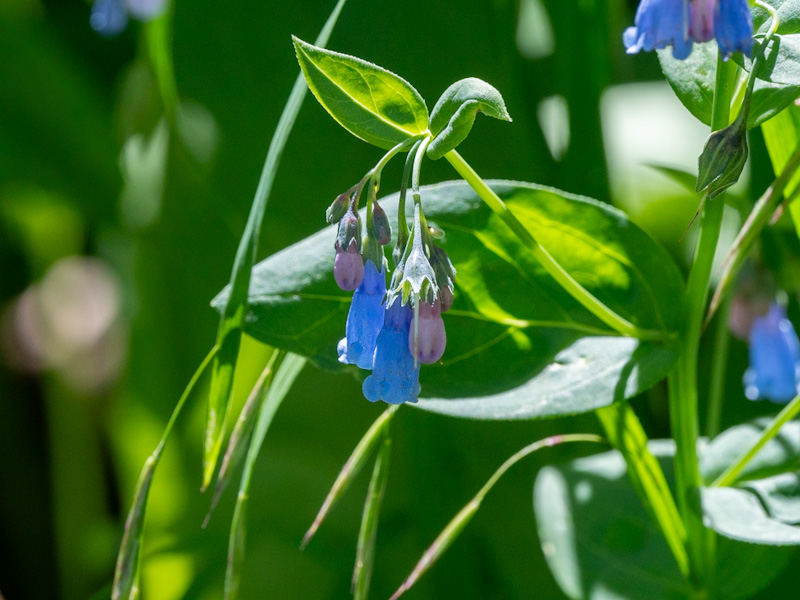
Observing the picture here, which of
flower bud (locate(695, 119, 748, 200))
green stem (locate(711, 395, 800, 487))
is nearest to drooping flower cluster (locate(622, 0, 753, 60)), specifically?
flower bud (locate(695, 119, 748, 200))

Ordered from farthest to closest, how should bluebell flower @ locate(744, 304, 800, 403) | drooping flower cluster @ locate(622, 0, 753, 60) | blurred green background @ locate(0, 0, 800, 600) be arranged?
blurred green background @ locate(0, 0, 800, 600) → bluebell flower @ locate(744, 304, 800, 403) → drooping flower cluster @ locate(622, 0, 753, 60)

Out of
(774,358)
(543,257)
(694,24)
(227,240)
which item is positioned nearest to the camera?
(694,24)

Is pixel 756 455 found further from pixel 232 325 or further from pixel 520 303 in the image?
pixel 232 325

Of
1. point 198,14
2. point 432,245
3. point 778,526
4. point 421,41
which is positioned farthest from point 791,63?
point 198,14

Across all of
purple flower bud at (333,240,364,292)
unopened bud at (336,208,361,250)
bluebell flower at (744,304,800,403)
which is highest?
unopened bud at (336,208,361,250)

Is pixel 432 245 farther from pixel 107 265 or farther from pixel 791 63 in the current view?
pixel 107 265

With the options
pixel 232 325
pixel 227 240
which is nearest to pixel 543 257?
pixel 232 325

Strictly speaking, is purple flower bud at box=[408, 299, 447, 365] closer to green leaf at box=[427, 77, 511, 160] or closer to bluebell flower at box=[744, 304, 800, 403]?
green leaf at box=[427, 77, 511, 160]

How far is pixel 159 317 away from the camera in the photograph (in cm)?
120

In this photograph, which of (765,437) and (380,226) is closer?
(380,226)

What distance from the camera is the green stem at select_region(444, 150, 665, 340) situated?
→ 44cm

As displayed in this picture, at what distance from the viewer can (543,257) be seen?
49cm

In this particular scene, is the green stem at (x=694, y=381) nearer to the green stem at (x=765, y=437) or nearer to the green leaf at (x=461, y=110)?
the green stem at (x=765, y=437)

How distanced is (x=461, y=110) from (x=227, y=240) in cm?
83
